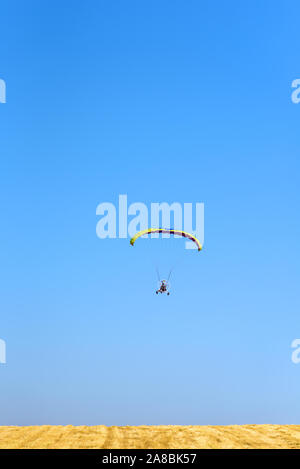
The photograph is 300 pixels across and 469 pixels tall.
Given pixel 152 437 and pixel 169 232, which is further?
pixel 169 232

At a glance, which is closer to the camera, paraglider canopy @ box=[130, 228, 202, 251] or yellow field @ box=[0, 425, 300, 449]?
yellow field @ box=[0, 425, 300, 449]

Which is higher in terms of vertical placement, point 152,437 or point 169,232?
point 169,232

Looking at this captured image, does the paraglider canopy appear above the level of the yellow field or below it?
above

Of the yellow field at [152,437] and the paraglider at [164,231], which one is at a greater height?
the paraglider at [164,231]

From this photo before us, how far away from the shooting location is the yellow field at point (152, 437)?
2940 cm

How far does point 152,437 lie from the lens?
31.2m

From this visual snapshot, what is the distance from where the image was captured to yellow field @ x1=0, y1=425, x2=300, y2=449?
2940cm

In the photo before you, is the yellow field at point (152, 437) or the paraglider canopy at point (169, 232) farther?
the paraglider canopy at point (169, 232)
